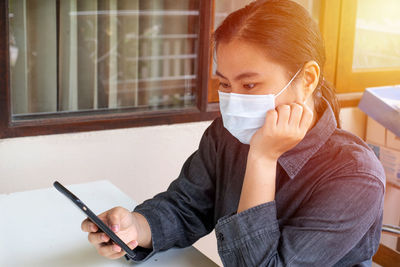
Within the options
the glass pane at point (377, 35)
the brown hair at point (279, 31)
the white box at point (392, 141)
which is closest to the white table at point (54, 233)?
the brown hair at point (279, 31)

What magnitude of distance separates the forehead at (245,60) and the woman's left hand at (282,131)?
3.8 inches

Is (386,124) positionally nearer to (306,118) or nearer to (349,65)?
(349,65)

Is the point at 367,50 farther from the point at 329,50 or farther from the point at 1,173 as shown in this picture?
the point at 1,173

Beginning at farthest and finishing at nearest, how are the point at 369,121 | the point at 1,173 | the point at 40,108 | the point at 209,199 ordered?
the point at 369,121 → the point at 40,108 → the point at 1,173 → the point at 209,199

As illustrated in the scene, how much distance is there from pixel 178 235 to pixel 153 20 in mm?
1468

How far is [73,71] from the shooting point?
2.40 metres

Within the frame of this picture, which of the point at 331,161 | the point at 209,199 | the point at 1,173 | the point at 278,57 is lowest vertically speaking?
the point at 1,173

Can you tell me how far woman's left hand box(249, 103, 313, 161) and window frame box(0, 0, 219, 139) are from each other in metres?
1.28

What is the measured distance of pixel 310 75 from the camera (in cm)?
121

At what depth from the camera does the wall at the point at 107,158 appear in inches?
86.0

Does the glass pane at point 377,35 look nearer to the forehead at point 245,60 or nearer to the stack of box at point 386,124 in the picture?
the stack of box at point 386,124

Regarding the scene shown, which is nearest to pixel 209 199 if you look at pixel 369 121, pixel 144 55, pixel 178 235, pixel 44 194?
pixel 178 235

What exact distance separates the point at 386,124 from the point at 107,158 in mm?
1319

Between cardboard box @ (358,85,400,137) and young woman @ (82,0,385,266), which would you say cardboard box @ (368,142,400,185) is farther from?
young woman @ (82,0,385,266)
